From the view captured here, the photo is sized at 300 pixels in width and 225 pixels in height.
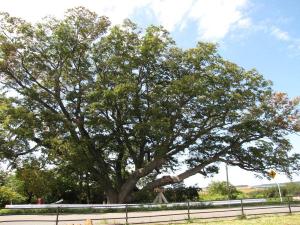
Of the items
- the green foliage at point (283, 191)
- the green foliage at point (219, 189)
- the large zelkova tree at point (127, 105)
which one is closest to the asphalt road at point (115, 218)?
the large zelkova tree at point (127, 105)

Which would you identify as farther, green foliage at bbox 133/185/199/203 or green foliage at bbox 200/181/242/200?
green foliage at bbox 200/181/242/200

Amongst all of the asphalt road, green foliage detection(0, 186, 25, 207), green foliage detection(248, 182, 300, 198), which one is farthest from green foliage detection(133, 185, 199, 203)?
the asphalt road

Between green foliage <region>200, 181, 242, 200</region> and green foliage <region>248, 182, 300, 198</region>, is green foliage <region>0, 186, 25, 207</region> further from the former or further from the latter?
green foliage <region>248, 182, 300, 198</region>

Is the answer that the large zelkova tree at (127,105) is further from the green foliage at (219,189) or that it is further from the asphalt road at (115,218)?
the green foliage at (219,189)

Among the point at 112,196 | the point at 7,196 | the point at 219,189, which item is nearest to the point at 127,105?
the point at 112,196

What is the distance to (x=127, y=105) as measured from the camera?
33.6 meters

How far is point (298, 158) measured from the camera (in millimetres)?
37156

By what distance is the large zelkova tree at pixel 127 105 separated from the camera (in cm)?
3256

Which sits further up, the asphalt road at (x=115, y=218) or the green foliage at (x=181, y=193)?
the green foliage at (x=181, y=193)

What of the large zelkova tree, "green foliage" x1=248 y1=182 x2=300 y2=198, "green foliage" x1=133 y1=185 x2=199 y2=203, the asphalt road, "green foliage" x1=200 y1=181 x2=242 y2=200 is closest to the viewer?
the asphalt road

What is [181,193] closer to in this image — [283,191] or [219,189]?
[219,189]

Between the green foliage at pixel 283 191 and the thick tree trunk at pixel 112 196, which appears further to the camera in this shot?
the green foliage at pixel 283 191

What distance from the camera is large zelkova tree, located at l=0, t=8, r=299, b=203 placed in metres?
32.6

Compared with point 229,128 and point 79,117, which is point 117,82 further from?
point 229,128
